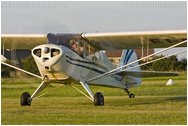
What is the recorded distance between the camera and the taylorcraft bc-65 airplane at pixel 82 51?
1033 cm

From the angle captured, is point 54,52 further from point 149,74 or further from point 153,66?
point 153,66

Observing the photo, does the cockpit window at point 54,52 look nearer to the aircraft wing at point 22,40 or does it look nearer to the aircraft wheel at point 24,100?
the aircraft wheel at point 24,100

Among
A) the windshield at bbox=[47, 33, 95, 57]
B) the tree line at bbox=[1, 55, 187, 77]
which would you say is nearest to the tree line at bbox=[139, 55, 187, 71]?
the tree line at bbox=[1, 55, 187, 77]

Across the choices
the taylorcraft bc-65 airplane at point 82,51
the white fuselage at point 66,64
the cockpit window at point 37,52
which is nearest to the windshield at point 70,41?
the taylorcraft bc-65 airplane at point 82,51

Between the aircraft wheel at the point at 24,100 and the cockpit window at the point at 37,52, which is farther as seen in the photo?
the aircraft wheel at the point at 24,100

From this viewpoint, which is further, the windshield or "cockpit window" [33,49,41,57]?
the windshield

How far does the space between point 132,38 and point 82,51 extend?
74.7 inches

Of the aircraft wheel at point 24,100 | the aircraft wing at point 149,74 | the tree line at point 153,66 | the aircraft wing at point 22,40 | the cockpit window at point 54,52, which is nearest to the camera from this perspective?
the cockpit window at point 54,52

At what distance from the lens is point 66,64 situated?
1075cm

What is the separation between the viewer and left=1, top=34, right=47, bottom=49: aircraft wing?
1284cm

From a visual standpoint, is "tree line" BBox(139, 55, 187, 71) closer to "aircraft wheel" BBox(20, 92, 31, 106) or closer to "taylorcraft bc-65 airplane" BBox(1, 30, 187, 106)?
"taylorcraft bc-65 airplane" BBox(1, 30, 187, 106)

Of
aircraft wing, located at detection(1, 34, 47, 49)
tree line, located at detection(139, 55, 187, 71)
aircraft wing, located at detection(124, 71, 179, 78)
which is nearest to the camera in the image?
aircraft wing, located at detection(1, 34, 47, 49)

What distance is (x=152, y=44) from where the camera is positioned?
13.5 metres

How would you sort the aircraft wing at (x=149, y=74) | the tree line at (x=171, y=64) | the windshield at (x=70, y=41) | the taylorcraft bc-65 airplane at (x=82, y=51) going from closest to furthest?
the taylorcraft bc-65 airplane at (x=82, y=51) < the windshield at (x=70, y=41) < the aircraft wing at (x=149, y=74) < the tree line at (x=171, y=64)
